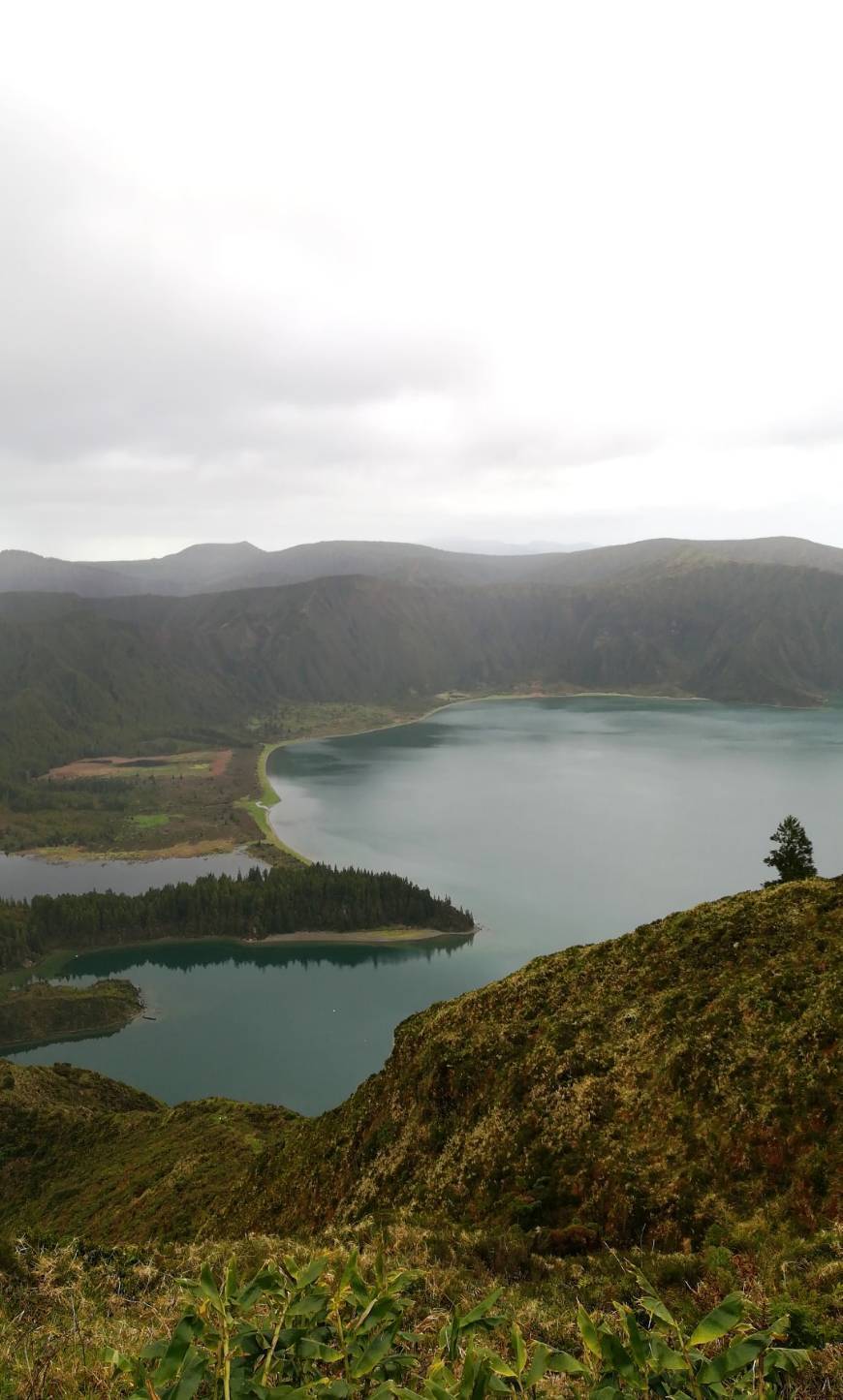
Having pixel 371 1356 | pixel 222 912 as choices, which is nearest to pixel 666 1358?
pixel 371 1356

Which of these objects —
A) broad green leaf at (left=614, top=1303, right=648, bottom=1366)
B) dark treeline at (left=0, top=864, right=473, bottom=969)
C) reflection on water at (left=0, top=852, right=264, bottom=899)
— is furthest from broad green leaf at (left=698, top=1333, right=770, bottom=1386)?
reflection on water at (left=0, top=852, right=264, bottom=899)

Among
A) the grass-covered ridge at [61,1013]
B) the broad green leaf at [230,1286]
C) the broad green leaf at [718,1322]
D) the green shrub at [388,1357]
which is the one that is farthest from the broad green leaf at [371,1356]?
the grass-covered ridge at [61,1013]

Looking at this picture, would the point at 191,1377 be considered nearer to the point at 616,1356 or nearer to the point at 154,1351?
the point at 154,1351

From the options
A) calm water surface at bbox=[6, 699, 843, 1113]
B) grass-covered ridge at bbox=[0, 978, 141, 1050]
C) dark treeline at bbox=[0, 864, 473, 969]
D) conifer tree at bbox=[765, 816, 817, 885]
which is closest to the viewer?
conifer tree at bbox=[765, 816, 817, 885]

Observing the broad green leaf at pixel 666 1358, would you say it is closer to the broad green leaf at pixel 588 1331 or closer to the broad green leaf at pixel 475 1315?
the broad green leaf at pixel 588 1331

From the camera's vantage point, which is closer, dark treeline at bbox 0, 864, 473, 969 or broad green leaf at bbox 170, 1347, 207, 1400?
broad green leaf at bbox 170, 1347, 207, 1400

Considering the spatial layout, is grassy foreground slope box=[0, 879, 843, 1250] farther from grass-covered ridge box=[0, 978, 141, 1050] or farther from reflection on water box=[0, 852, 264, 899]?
reflection on water box=[0, 852, 264, 899]

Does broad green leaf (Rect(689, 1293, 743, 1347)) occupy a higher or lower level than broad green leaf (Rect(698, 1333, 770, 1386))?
higher

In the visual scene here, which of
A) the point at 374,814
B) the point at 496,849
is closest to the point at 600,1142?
the point at 496,849
